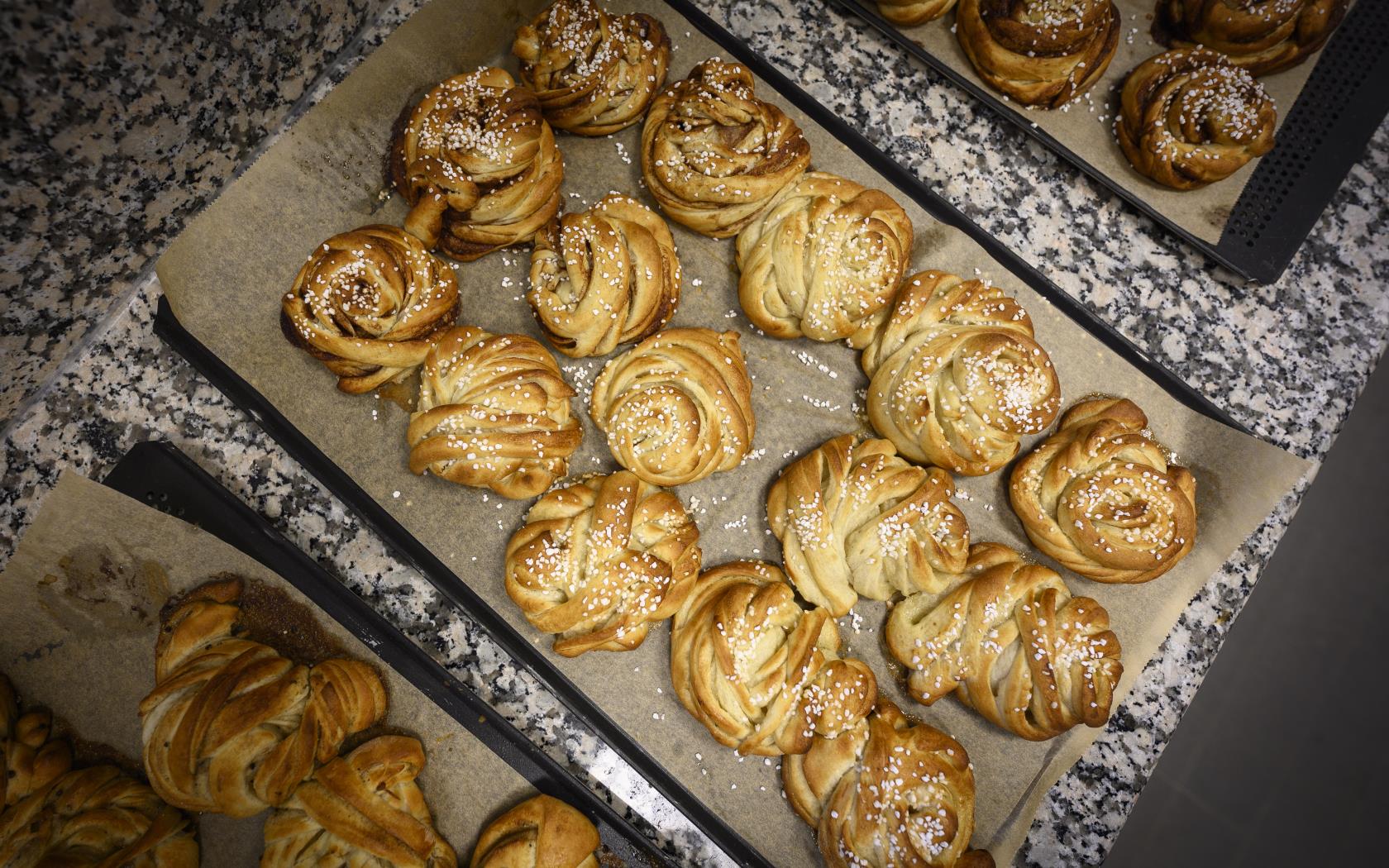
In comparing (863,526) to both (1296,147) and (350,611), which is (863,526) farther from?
(1296,147)

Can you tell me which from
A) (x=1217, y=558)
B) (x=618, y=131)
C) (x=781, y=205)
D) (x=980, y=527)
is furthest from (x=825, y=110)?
(x=1217, y=558)

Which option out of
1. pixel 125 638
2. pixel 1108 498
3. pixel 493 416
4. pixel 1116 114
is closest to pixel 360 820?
pixel 125 638

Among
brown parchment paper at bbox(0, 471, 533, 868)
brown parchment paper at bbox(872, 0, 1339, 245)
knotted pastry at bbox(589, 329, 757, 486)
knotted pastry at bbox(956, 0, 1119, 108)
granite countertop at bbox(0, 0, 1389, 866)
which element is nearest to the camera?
granite countertop at bbox(0, 0, 1389, 866)

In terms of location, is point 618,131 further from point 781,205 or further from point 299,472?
point 299,472

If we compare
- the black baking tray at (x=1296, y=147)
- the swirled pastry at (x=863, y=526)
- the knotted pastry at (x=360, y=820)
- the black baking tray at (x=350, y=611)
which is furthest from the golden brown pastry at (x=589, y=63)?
the knotted pastry at (x=360, y=820)

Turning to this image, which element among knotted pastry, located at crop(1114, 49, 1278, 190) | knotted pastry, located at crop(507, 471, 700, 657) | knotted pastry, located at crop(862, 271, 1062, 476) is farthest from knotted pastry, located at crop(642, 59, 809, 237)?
knotted pastry, located at crop(1114, 49, 1278, 190)

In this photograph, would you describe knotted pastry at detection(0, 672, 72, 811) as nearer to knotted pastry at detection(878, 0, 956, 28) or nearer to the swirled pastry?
the swirled pastry
